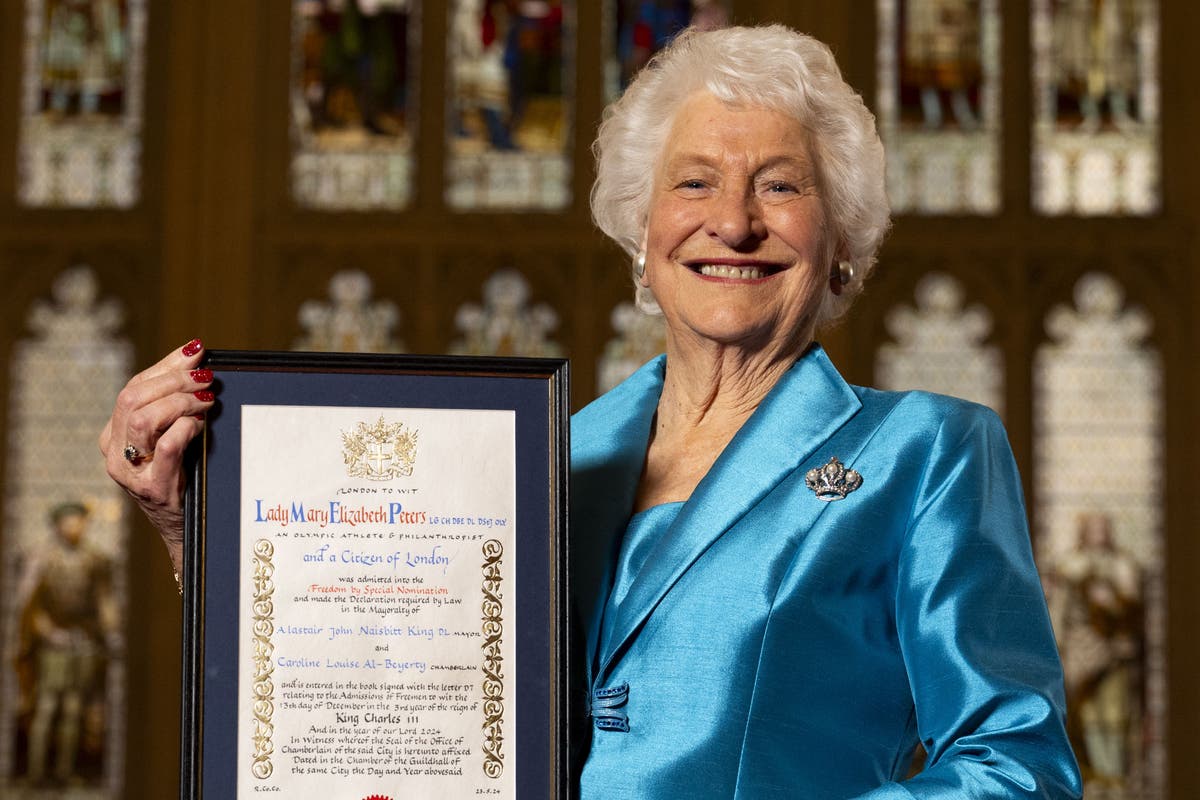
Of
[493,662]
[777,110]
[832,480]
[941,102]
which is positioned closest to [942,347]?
[941,102]

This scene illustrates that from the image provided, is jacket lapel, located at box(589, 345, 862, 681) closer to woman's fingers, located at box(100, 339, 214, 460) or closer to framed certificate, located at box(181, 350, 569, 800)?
framed certificate, located at box(181, 350, 569, 800)

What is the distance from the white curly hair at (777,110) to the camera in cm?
184

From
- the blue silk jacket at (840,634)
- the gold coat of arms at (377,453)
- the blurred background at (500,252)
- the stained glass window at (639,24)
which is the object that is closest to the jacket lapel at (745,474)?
the blue silk jacket at (840,634)

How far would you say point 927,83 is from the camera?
6.66 metres

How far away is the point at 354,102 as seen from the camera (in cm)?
667

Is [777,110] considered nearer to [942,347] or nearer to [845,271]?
[845,271]

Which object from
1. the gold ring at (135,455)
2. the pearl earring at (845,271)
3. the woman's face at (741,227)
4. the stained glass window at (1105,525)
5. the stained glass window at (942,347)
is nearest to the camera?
the gold ring at (135,455)

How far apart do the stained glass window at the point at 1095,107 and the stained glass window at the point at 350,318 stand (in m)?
2.46

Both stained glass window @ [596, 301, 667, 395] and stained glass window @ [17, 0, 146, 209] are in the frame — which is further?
stained glass window @ [17, 0, 146, 209]

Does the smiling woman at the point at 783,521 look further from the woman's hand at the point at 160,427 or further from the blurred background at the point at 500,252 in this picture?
the blurred background at the point at 500,252

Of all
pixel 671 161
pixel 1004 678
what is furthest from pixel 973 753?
pixel 671 161

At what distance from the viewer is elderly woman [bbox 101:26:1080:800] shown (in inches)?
63.2

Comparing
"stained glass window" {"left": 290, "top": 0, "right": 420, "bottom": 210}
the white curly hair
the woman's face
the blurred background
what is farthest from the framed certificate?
"stained glass window" {"left": 290, "top": 0, "right": 420, "bottom": 210}

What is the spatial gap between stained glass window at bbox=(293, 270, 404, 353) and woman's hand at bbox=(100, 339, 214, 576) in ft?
15.5
